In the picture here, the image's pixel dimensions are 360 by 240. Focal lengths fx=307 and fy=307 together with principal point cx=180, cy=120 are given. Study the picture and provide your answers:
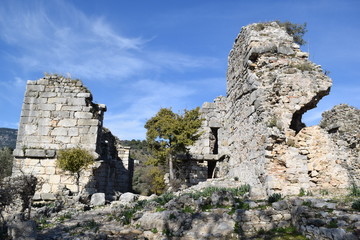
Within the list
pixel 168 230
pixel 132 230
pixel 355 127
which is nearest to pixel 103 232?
pixel 132 230

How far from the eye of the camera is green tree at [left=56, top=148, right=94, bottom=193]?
11317 mm

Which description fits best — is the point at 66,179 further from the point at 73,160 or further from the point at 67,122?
the point at 67,122

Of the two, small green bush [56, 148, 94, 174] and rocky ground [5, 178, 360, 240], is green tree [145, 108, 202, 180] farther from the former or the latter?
rocky ground [5, 178, 360, 240]

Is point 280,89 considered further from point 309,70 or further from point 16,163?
point 16,163

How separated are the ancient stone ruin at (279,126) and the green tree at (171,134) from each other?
196cm

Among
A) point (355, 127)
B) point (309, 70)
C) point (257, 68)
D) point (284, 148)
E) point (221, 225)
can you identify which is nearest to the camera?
point (221, 225)

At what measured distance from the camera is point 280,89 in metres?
10.5

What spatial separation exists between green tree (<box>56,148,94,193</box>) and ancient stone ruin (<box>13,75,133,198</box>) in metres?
0.64

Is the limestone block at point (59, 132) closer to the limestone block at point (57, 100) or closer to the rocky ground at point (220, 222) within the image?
the limestone block at point (57, 100)

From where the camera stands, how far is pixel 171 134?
608 inches

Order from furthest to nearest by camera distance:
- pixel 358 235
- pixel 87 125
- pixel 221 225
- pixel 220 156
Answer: pixel 220 156 < pixel 87 125 < pixel 221 225 < pixel 358 235

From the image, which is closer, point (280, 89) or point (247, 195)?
point (247, 195)

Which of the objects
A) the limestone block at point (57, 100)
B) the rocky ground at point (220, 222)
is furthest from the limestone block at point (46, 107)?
the rocky ground at point (220, 222)

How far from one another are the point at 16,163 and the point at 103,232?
763cm
